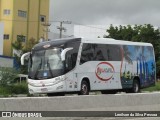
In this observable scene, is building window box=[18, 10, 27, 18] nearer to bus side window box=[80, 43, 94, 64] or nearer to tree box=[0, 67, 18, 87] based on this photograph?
tree box=[0, 67, 18, 87]

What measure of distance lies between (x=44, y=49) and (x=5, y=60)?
42345mm

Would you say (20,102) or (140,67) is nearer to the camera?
(20,102)

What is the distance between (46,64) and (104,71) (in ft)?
12.5

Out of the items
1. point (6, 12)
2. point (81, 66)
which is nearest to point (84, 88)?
point (81, 66)

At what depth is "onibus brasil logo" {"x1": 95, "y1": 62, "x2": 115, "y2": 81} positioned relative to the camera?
25.3m

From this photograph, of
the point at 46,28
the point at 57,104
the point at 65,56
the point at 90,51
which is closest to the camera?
the point at 57,104

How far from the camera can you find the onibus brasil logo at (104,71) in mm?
25320

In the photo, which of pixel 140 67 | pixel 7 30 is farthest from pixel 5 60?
pixel 140 67

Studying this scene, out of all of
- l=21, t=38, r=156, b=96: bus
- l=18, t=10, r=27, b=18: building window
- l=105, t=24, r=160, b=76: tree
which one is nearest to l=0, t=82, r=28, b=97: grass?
l=21, t=38, r=156, b=96: bus

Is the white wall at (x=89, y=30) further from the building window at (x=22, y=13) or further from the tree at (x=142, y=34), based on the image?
the building window at (x=22, y=13)

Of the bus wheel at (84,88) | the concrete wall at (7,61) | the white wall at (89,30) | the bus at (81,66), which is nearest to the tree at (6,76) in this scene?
the bus at (81,66)

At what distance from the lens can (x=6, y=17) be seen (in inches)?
3093

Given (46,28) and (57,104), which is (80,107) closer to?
(57,104)

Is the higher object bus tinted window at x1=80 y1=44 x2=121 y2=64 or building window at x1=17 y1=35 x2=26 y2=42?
building window at x1=17 y1=35 x2=26 y2=42
